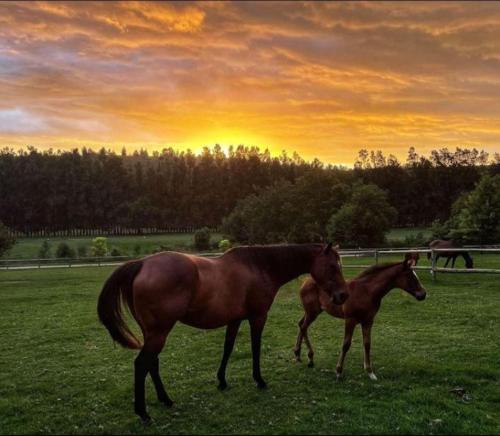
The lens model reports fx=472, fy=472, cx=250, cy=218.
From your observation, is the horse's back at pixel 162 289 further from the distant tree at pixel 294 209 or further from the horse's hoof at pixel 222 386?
the distant tree at pixel 294 209

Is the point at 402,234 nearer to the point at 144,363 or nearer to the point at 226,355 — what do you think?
the point at 226,355


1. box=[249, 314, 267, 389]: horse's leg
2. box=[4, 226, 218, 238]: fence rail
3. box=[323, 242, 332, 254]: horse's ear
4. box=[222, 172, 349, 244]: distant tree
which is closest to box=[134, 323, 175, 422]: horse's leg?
box=[249, 314, 267, 389]: horse's leg

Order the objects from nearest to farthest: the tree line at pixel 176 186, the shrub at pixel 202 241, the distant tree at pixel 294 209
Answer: the shrub at pixel 202 241, the distant tree at pixel 294 209, the tree line at pixel 176 186

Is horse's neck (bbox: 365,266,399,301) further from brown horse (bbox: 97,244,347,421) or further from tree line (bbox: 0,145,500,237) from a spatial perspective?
tree line (bbox: 0,145,500,237)

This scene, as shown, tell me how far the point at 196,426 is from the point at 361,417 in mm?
1857

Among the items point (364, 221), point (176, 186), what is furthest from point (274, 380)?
point (176, 186)

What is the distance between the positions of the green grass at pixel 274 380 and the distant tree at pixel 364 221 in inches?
1043

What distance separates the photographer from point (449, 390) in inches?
247

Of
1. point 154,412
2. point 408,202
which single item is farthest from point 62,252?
point 408,202

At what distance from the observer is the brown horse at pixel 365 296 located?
703cm

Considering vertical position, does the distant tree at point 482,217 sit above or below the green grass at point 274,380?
above

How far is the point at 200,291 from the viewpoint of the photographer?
19.1 feet

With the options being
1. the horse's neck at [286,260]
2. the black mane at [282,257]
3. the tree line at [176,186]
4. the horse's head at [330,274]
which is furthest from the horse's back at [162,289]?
the tree line at [176,186]

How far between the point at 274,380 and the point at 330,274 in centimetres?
177
